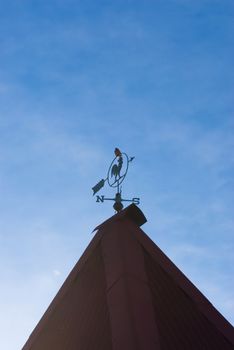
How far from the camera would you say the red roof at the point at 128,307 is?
371 cm

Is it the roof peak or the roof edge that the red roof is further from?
the roof peak

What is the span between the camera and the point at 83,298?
443cm

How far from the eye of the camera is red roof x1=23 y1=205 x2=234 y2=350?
371cm

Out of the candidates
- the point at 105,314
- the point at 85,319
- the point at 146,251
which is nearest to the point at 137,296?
the point at 105,314

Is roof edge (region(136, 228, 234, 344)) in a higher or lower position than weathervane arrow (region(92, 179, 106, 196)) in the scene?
lower

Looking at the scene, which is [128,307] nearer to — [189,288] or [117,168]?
[189,288]

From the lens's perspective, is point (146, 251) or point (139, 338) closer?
point (139, 338)

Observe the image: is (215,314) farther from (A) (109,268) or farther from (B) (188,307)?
(A) (109,268)

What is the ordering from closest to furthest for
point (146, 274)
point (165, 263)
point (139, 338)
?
point (139, 338), point (146, 274), point (165, 263)

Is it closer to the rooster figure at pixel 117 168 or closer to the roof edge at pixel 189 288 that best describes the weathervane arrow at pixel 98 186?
the rooster figure at pixel 117 168

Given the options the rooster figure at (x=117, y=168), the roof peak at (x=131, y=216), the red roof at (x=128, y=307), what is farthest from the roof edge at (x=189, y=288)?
the rooster figure at (x=117, y=168)

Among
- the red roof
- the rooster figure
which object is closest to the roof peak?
the red roof

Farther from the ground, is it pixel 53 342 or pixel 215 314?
pixel 53 342

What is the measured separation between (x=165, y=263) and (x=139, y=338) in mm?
1405
